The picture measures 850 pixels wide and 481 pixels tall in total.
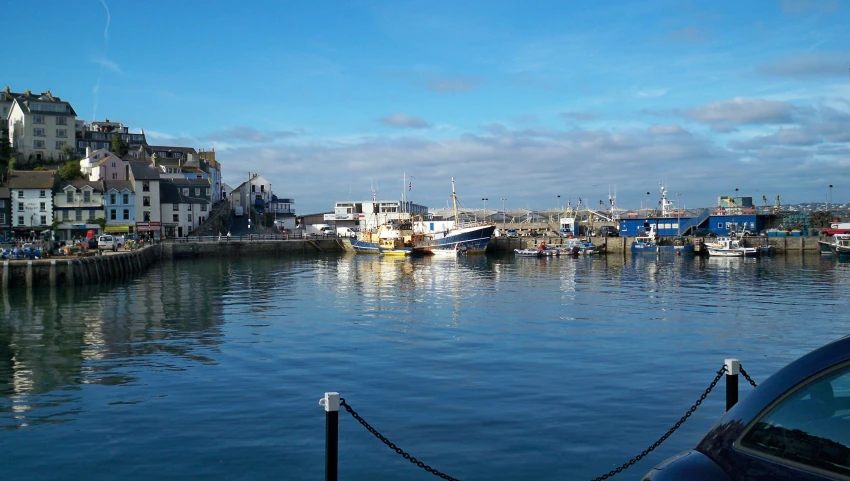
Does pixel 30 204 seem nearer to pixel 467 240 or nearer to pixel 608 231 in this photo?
pixel 467 240

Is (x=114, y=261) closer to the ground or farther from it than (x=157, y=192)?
closer to the ground

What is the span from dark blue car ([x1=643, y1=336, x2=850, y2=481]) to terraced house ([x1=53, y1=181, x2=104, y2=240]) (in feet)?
313

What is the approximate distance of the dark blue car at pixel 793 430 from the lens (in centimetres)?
368

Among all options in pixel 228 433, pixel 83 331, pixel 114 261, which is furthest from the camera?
pixel 114 261

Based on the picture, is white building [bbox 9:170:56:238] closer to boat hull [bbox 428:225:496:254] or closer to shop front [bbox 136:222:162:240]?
shop front [bbox 136:222:162:240]

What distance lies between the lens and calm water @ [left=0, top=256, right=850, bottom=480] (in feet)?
39.4

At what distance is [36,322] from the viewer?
30453 millimetres

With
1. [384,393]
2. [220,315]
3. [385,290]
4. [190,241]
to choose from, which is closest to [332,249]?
[190,241]

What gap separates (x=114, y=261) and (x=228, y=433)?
4643cm

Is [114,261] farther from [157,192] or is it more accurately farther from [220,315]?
[157,192]

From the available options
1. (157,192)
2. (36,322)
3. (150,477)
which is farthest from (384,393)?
(157,192)

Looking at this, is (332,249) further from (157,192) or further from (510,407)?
(510,407)

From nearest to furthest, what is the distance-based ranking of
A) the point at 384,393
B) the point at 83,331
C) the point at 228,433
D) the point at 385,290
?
the point at 228,433, the point at 384,393, the point at 83,331, the point at 385,290

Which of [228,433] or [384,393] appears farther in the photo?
[384,393]
